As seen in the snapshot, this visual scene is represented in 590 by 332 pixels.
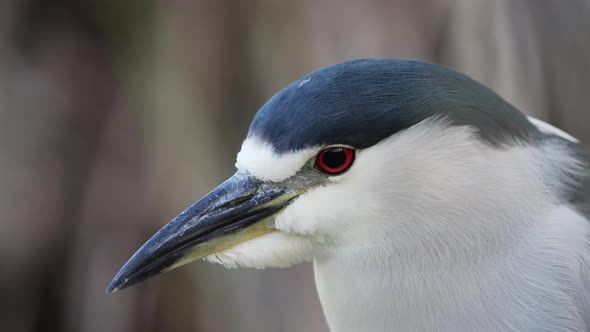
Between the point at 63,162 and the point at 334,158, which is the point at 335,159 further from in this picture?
the point at 63,162

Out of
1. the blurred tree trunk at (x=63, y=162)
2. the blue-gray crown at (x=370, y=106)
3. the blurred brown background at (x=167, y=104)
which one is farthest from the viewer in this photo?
the blurred tree trunk at (x=63, y=162)

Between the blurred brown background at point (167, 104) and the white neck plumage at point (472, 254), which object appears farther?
the blurred brown background at point (167, 104)

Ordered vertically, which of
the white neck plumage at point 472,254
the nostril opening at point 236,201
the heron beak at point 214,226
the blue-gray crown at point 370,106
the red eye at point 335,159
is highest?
the blue-gray crown at point 370,106

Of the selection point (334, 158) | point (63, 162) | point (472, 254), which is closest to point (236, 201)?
point (334, 158)

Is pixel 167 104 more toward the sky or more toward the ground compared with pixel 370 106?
more toward the sky

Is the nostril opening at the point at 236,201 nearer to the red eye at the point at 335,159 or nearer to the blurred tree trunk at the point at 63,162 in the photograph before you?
the red eye at the point at 335,159

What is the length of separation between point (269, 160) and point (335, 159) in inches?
4.1

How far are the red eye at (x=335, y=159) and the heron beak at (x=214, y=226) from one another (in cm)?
9

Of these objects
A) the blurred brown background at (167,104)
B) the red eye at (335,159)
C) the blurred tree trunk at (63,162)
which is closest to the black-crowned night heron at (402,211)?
the red eye at (335,159)

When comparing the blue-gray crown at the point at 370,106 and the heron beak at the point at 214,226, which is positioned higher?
the blue-gray crown at the point at 370,106

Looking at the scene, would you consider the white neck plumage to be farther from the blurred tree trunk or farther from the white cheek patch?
the blurred tree trunk

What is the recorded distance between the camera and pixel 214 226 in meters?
→ 1.15

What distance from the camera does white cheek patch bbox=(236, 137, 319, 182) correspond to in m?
1.08

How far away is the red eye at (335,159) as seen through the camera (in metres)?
1.07
